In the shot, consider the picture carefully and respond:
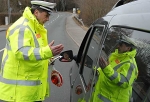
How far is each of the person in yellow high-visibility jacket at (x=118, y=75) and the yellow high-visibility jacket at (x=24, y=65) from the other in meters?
0.60

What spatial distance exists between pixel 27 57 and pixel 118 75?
2.98ft

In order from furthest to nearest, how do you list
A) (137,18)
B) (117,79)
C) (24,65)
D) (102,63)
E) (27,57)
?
(24,65) < (27,57) < (102,63) < (117,79) < (137,18)

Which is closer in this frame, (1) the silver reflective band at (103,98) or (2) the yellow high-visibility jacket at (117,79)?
(2) the yellow high-visibility jacket at (117,79)

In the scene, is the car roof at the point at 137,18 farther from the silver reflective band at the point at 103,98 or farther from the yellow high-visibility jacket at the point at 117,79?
the silver reflective band at the point at 103,98

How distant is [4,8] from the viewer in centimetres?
4656

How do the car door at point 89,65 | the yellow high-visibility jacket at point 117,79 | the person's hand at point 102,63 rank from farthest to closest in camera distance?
the car door at point 89,65 → the person's hand at point 102,63 → the yellow high-visibility jacket at point 117,79

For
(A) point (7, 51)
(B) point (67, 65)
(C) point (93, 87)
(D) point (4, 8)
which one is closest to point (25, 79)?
(A) point (7, 51)

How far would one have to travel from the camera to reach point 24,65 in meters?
2.65

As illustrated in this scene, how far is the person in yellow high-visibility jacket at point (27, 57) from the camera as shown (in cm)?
250

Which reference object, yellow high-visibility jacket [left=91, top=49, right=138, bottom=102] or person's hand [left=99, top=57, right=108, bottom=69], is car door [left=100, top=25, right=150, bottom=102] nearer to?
yellow high-visibility jacket [left=91, top=49, right=138, bottom=102]

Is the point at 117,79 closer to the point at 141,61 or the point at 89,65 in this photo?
the point at 141,61

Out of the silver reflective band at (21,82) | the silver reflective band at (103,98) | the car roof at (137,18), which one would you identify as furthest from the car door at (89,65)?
the silver reflective band at (21,82)

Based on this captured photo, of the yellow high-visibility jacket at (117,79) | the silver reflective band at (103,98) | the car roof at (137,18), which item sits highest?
the car roof at (137,18)

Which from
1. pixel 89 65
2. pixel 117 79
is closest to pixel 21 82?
pixel 89 65
